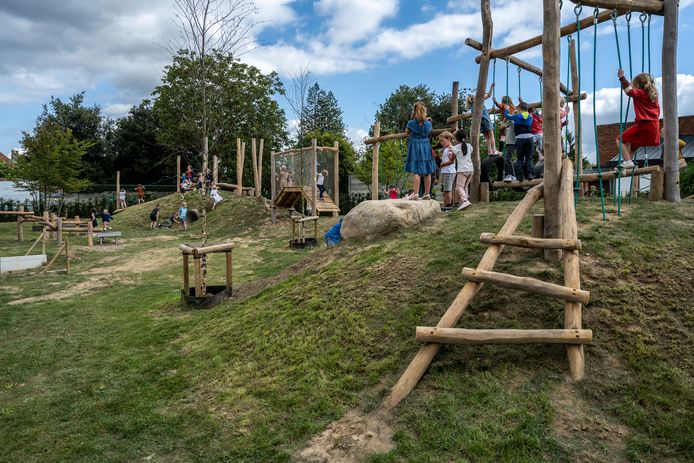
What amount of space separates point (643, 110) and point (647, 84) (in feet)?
1.16

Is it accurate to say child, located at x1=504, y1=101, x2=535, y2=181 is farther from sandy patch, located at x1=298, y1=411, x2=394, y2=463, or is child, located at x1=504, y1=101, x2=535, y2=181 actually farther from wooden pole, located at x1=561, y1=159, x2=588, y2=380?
sandy patch, located at x1=298, y1=411, x2=394, y2=463

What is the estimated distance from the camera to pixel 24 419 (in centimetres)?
479

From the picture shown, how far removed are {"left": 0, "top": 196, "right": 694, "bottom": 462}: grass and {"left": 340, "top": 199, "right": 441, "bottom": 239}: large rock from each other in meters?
0.32

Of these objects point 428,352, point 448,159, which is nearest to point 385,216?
→ point 448,159

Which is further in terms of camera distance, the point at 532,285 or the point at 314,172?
the point at 314,172

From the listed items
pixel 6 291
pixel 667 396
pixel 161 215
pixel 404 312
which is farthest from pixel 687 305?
pixel 161 215

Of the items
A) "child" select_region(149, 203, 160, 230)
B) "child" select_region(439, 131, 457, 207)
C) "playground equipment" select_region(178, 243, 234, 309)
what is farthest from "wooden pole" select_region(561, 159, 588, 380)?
"child" select_region(149, 203, 160, 230)

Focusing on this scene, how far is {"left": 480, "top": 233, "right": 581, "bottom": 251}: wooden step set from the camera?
474cm

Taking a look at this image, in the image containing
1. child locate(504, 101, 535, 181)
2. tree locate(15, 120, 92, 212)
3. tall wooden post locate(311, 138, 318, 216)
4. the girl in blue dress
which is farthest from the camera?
tree locate(15, 120, 92, 212)

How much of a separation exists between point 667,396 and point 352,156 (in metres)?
46.6

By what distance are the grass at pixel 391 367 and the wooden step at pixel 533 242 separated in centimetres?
40

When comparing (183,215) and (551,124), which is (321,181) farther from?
(551,124)

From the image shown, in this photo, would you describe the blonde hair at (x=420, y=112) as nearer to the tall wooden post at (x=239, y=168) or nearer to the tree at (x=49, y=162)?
the tall wooden post at (x=239, y=168)

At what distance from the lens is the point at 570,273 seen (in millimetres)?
4578
